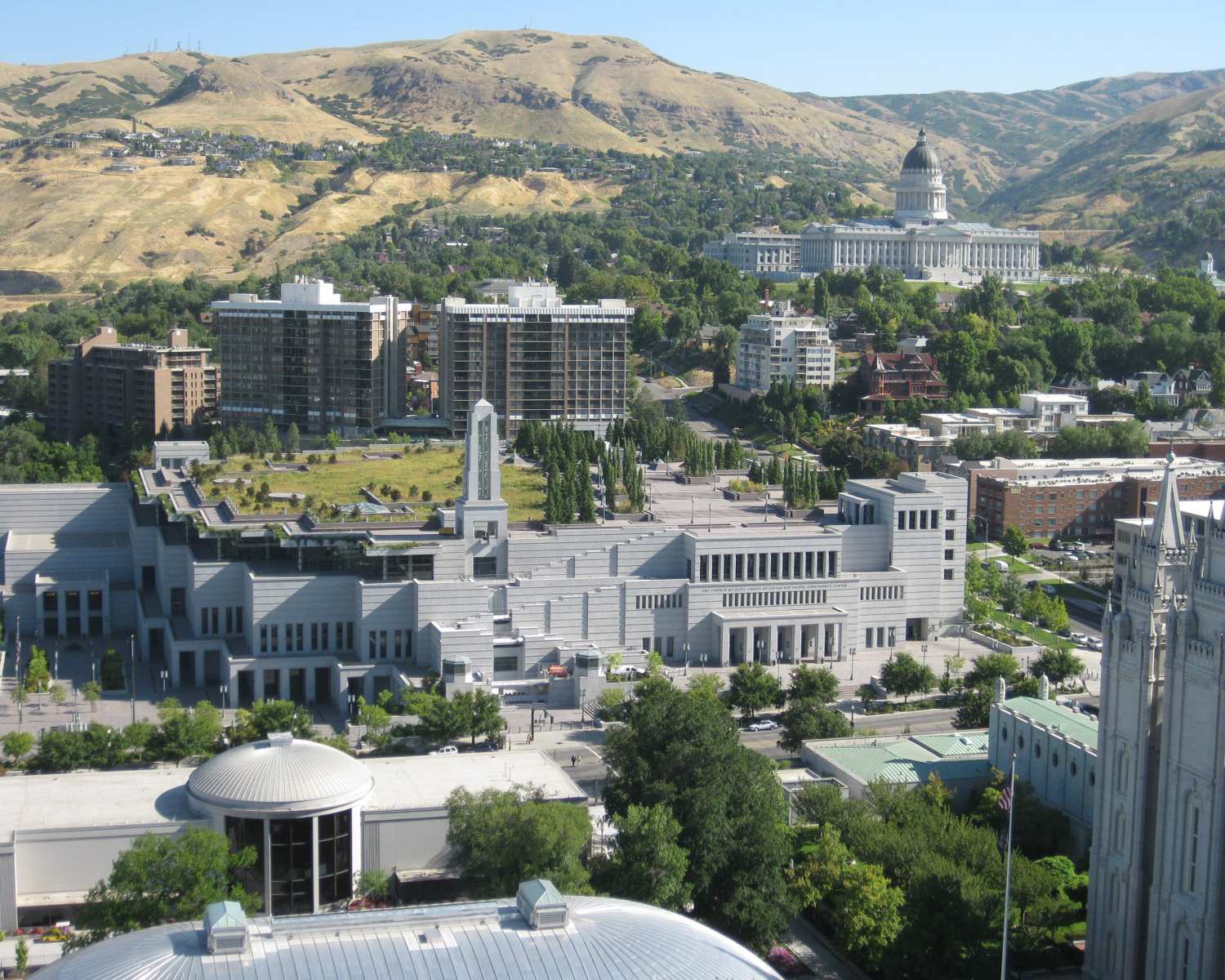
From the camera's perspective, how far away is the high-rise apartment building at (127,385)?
419 ft

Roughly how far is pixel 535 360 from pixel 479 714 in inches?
2482

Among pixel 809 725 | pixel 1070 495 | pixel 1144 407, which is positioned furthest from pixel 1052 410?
pixel 809 725

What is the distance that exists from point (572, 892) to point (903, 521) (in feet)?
138

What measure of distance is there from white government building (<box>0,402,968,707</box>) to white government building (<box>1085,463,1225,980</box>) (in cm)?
3024

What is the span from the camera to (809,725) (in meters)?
61.0

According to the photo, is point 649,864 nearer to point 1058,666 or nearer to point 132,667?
point 1058,666

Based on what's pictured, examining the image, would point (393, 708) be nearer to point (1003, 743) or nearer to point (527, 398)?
point (1003, 743)

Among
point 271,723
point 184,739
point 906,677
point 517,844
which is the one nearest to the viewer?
point 517,844

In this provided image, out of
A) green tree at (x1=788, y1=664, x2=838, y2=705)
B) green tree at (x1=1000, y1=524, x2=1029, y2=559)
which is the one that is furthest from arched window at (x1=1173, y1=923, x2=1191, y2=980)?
green tree at (x1=1000, y1=524, x2=1029, y2=559)

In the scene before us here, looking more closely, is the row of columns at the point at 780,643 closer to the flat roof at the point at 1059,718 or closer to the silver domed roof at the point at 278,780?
the flat roof at the point at 1059,718

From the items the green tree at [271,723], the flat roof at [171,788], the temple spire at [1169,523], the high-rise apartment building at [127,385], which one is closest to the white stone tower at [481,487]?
the green tree at [271,723]

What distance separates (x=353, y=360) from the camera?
121750 millimetres

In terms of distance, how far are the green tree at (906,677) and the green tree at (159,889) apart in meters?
35.1

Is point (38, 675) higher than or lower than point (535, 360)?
lower
